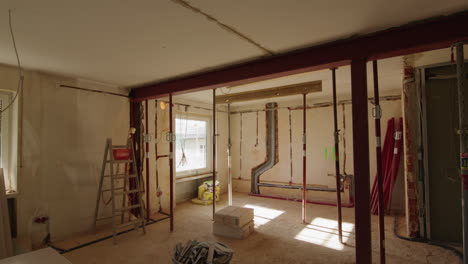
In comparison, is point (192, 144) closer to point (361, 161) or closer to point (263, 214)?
point (263, 214)

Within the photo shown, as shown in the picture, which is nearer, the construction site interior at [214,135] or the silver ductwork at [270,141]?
the construction site interior at [214,135]

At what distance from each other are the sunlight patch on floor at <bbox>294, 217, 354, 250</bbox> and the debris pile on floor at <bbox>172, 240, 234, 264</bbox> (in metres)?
1.49

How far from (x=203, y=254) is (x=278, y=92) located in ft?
8.63

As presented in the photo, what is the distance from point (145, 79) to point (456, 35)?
355cm

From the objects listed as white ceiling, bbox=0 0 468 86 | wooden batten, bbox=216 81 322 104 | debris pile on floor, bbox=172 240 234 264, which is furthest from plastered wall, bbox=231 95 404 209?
debris pile on floor, bbox=172 240 234 264

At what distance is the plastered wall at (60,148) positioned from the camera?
3.01m

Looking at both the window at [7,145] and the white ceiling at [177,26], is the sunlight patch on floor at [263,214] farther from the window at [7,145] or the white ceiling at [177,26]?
the window at [7,145]

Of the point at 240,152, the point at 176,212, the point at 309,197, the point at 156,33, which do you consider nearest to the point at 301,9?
the point at 156,33

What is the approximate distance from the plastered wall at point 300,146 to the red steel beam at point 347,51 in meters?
2.73

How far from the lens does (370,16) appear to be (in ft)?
6.12

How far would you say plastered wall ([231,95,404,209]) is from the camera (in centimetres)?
491

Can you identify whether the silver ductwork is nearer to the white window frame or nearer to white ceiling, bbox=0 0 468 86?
the white window frame

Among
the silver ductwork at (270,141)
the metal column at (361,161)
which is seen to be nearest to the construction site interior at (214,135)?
the metal column at (361,161)

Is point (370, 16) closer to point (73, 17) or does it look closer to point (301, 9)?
point (301, 9)
